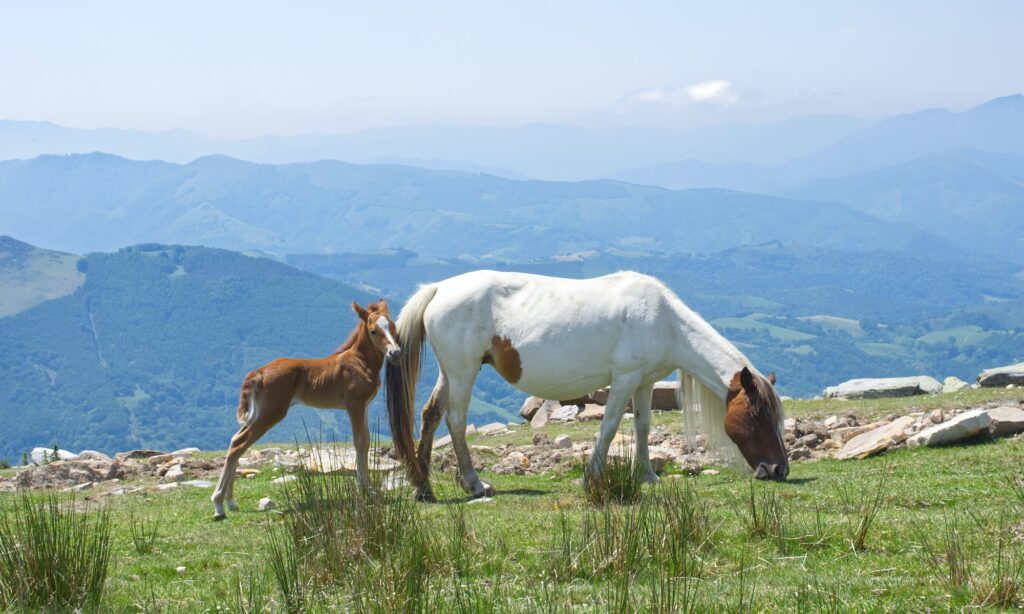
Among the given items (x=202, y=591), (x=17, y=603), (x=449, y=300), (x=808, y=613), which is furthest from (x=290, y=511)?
(x=449, y=300)

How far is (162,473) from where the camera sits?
1714cm

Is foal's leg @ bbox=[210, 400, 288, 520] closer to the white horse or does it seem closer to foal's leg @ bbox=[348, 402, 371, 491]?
foal's leg @ bbox=[348, 402, 371, 491]

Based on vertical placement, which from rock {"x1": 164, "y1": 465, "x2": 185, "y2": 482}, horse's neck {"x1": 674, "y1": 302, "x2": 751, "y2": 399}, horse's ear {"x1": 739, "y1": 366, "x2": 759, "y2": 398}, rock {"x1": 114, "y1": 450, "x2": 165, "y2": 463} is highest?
horse's neck {"x1": 674, "y1": 302, "x2": 751, "y2": 399}

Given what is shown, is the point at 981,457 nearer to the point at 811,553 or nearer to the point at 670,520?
the point at 811,553

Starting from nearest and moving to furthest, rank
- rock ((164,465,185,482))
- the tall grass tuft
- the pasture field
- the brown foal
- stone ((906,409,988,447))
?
the pasture field → the tall grass tuft → the brown foal → stone ((906,409,988,447)) → rock ((164,465,185,482))

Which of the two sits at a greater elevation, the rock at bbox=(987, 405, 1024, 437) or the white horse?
the white horse

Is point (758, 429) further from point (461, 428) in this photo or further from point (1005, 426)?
→ point (1005, 426)

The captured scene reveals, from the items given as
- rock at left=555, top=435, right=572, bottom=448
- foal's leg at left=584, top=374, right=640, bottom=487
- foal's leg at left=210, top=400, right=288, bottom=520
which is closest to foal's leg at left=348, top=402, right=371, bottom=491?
foal's leg at left=210, top=400, right=288, bottom=520

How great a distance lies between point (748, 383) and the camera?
13016mm

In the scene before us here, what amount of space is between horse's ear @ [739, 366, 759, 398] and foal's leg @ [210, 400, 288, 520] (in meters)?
5.60

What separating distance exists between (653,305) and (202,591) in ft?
23.2

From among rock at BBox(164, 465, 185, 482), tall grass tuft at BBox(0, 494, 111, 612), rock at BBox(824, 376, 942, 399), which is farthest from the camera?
rock at BBox(824, 376, 942, 399)

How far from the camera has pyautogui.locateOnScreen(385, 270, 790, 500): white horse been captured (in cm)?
1334

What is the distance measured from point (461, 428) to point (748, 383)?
3655mm
